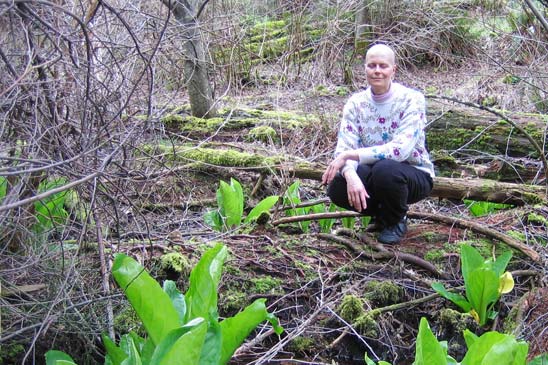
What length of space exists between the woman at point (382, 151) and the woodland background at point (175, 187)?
333 millimetres

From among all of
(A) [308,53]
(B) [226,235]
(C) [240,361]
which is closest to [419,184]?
(B) [226,235]

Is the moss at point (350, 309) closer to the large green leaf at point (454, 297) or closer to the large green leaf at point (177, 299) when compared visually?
the large green leaf at point (454, 297)

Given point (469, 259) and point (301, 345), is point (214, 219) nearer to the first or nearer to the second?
point (301, 345)

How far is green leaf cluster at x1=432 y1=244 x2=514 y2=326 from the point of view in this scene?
3.60m

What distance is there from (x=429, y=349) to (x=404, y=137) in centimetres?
171

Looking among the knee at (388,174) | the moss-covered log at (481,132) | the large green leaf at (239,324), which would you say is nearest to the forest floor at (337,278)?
the large green leaf at (239,324)

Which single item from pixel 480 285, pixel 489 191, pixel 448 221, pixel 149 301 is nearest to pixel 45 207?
pixel 149 301

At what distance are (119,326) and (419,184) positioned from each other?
1.98 meters

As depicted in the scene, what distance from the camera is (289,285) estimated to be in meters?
3.98

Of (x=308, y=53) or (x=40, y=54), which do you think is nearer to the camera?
(x=40, y=54)

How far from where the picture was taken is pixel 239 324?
9.77 feet

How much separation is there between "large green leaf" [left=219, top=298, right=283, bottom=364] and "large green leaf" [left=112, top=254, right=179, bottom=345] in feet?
0.82

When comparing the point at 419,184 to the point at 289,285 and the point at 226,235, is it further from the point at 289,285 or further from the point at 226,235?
Result: the point at 226,235

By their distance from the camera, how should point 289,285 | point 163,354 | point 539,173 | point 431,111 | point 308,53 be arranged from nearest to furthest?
point 163,354
point 289,285
point 539,173
point 431,111
point 308,53
